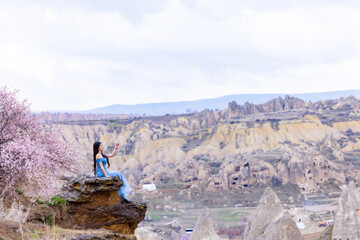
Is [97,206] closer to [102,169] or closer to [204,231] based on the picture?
[102,169]

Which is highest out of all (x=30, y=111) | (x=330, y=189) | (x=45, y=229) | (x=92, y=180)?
(x=30, y=111)

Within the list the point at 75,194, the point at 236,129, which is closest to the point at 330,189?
the point at 236,129

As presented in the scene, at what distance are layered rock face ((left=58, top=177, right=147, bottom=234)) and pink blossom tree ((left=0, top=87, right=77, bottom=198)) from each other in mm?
A: 539

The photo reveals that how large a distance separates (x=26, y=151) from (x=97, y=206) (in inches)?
86.5

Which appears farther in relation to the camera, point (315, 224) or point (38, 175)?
point (315, 224)

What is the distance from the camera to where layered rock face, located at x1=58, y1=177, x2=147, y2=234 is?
361 inches

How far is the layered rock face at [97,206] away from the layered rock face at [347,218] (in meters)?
15.6

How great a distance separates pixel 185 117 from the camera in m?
140

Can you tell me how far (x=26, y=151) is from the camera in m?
7.59

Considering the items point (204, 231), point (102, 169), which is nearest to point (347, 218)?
point (204, 231)

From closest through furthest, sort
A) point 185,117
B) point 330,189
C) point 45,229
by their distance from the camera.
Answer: point 45,229, point 330,189, point 185,117

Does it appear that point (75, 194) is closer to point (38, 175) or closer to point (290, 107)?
point (38, 175)

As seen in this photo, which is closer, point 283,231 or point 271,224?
point 283,231

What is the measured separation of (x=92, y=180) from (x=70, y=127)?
4853 inches
